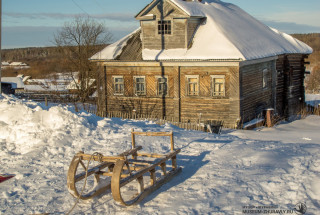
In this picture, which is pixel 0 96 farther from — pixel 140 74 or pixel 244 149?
pixel 244 149

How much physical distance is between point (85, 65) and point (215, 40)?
19.6 meters

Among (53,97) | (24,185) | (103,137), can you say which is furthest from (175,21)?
(53,97)

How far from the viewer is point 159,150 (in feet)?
34.2

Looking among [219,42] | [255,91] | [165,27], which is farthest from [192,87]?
[255,91]

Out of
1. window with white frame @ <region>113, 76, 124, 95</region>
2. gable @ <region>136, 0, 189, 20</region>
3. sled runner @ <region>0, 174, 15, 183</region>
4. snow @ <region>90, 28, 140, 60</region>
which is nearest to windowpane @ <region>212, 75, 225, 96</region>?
gable @ <region>136, 0, 189, 20</region>

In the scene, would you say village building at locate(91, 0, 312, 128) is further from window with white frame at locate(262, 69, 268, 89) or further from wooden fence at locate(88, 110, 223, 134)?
wooden fence at locate(88, 110, 223, 134)

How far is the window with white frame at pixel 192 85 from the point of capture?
19406mm

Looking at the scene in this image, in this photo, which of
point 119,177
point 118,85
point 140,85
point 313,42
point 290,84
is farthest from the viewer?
point 313,42

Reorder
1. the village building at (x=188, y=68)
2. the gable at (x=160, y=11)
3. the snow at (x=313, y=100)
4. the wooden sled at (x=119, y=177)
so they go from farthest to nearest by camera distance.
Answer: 1. the snow at (x=313, y=100)
2. the gable at (x=160, y=11)
3. the village building at (x=188, y=68)
4. the wooden sled at (x=119, y=177)

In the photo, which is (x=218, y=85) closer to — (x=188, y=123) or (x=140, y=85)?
(x=188, y=123)

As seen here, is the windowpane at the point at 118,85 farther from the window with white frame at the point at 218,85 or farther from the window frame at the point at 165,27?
the window with white frame at the point at 218,85

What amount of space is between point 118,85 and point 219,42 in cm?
609

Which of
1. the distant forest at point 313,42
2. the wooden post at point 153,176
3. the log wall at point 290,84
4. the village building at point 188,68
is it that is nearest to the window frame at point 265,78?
the village building at point 188,68

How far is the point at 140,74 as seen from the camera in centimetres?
2070
